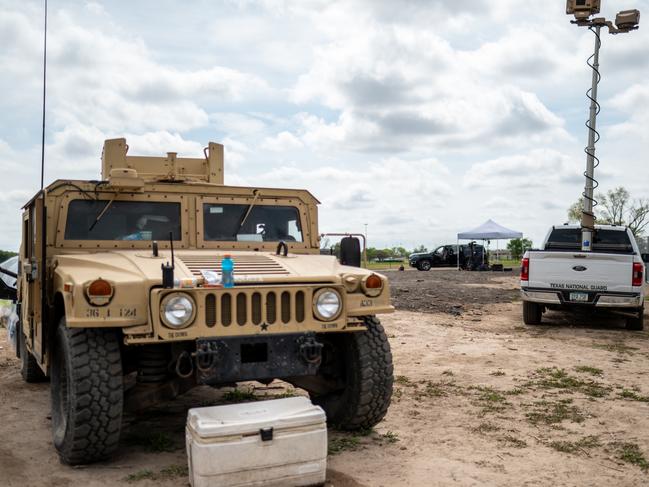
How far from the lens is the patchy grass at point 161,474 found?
4152mm

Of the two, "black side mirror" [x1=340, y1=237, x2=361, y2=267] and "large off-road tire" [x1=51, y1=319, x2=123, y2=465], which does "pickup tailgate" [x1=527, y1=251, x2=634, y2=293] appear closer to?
"black side mirror" [x1=340, y1=237, x2=361, y2=267]

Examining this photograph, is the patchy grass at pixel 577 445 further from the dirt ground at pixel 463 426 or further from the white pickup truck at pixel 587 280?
the white pickup truck at pixel 587 280

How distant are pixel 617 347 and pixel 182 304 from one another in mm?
7240

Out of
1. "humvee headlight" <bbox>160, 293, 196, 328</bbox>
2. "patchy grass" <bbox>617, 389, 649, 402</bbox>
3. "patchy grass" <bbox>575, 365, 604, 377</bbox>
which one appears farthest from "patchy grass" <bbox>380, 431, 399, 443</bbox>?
"patchy grass" <bbox>575, 365, 604, 377</bbox>

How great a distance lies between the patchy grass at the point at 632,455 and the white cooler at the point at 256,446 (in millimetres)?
2108

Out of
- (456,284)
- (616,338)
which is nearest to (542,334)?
(616,338)

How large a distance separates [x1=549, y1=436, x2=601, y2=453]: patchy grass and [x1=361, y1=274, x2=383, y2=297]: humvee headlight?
168 centimetres

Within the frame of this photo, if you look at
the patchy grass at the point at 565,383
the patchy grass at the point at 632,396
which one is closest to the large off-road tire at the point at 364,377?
the patchy grass at the point at 565,383

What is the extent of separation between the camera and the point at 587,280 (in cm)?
1088

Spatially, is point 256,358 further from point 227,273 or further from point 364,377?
point 364,377

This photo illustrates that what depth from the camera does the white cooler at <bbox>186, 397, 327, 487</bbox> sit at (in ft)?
12.2

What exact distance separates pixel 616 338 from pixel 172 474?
26.5 ft

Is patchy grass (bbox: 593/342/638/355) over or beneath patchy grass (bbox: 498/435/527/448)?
over

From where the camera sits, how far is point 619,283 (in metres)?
10.8
